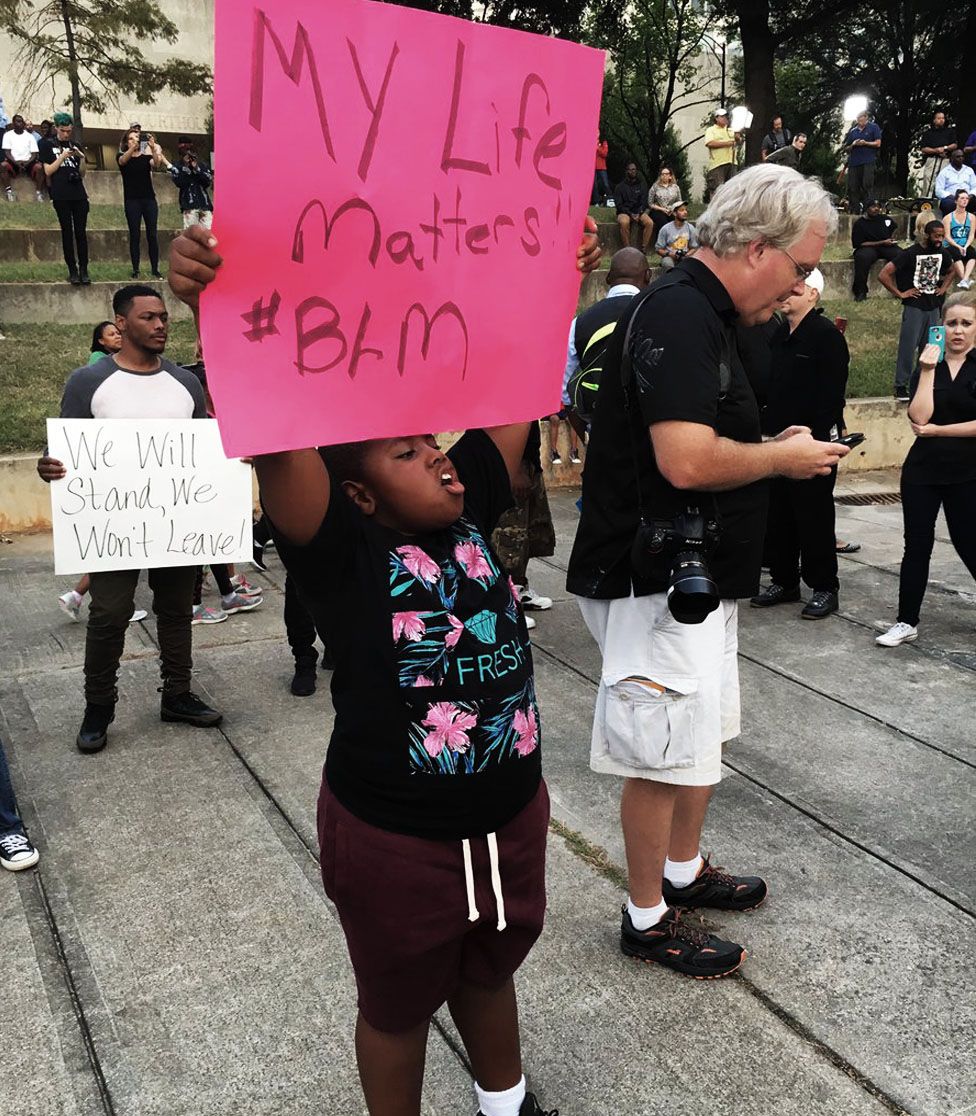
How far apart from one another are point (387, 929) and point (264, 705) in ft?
9.76

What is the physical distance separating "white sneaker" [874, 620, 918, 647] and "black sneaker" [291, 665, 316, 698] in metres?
2.83

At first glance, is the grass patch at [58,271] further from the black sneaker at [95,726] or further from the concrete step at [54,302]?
the black sneaker at [95,726]

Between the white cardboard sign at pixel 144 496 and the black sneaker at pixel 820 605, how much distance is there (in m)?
3.03

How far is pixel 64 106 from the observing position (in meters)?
29.1

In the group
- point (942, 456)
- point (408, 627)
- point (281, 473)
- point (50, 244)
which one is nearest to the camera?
point (281, 473)

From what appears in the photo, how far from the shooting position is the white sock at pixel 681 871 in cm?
302

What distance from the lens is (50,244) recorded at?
16.2 metres

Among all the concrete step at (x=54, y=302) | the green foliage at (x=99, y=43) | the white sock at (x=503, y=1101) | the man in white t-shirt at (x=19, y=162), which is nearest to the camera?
the white sock at (x=503, y=1101)

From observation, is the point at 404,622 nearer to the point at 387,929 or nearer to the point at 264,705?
the point at 387,929

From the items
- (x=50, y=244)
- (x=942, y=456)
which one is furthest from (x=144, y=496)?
(x=50, y=244)

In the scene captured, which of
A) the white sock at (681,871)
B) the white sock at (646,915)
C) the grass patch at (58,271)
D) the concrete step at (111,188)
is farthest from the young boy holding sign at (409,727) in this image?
the concrete step at (111,188)

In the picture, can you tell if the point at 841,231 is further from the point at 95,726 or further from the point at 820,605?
the point at 95,726

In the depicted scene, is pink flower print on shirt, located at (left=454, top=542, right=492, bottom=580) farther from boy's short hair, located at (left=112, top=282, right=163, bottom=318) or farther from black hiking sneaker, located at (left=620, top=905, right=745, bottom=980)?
boy's short hair, located at (left=112, top=282, right=163, bottom=318)

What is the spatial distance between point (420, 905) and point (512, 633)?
19.0 inches
